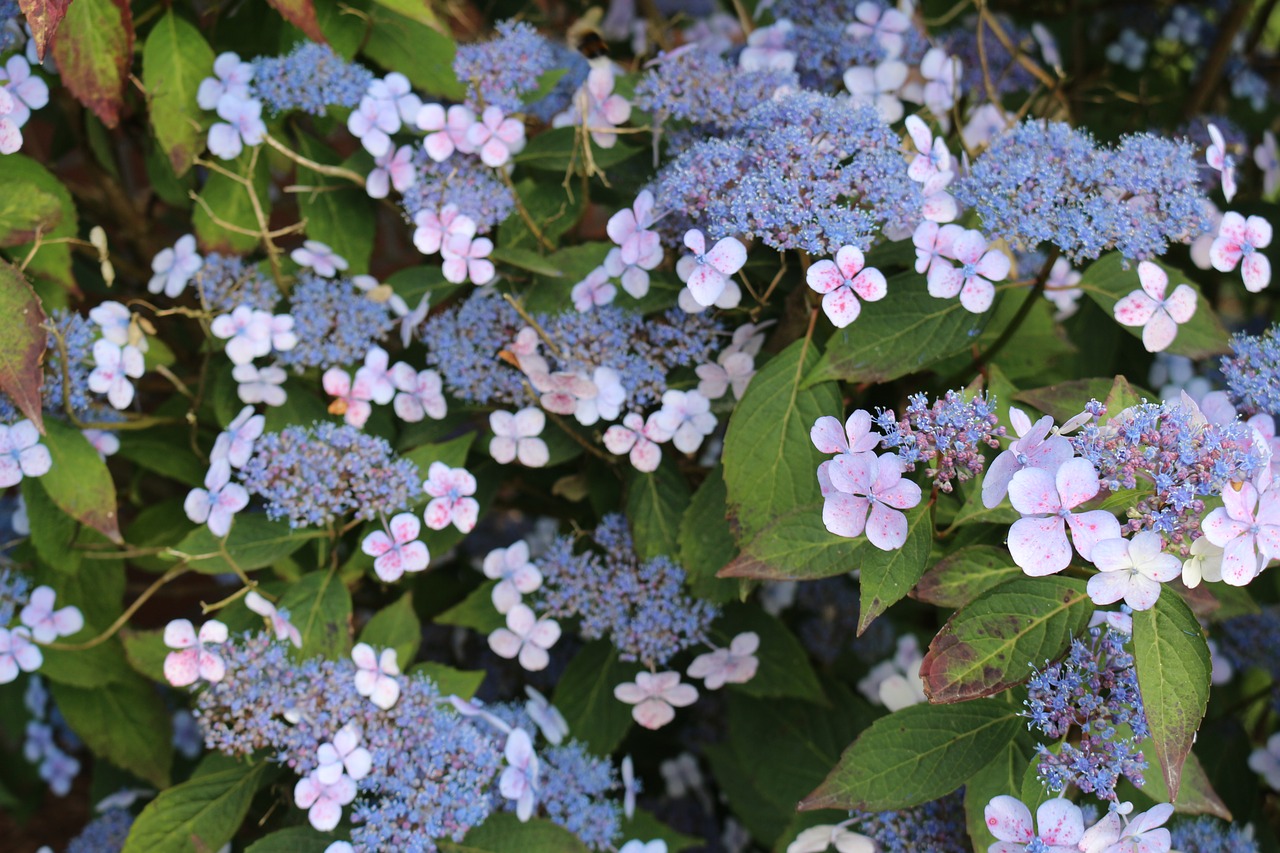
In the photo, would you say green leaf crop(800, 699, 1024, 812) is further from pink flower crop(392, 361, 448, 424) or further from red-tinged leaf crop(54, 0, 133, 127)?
red-tinged leaf crop(54, 0, 133, 127)

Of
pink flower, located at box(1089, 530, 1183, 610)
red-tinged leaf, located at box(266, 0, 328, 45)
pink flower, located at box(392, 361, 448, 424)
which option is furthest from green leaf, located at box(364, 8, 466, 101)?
pink flower, located at box(1089, 530, 1183, 610)

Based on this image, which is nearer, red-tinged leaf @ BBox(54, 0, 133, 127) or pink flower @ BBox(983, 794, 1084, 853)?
pink flower @ BBox(983, 794, 1084, 853)

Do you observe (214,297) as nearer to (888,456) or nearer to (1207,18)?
(888,456)

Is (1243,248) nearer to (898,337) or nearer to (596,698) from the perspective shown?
(898,337)

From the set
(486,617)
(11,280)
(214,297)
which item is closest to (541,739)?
(486,617)

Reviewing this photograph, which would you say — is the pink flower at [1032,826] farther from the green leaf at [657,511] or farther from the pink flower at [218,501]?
the pink flower at [218,501]

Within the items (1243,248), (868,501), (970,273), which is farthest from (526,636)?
(1243,248)

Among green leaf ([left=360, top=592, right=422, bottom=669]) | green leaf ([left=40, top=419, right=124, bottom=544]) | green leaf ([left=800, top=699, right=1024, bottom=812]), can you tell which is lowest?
green leaf ([left=360, top=592, right=422, bottom=669])
